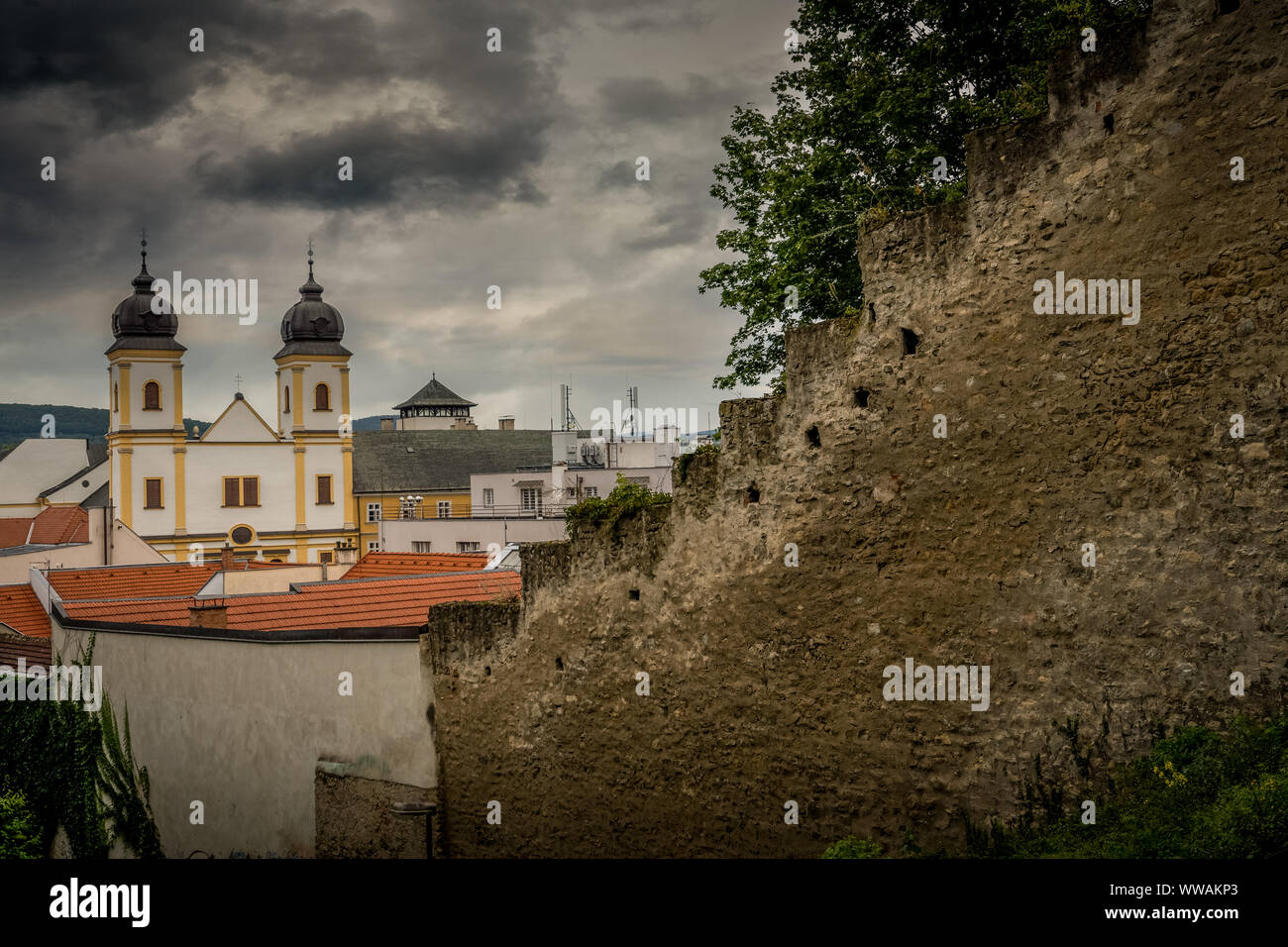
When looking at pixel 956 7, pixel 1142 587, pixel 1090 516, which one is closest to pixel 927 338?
pixel 1090 516

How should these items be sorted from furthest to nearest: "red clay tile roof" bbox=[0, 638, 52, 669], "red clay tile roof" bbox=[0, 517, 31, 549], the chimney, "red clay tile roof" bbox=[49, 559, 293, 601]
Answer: "red clay tile roof" bbox=[0, 517, 31, 549] < "red clay tile roof" bbox=[49, 559, 293, 601] < "red clay tile roof" bbox=[0, 638, 52, 669] < the chimney

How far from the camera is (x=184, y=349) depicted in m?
69.7

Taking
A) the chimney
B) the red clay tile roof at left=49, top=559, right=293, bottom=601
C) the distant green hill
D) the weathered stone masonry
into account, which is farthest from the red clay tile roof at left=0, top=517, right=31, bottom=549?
the distant green hill

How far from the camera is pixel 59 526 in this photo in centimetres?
6312

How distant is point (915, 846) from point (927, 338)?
14.5 ft

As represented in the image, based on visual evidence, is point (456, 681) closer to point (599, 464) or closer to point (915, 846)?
point (915, 846)

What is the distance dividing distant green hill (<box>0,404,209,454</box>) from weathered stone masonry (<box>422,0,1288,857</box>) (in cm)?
17003

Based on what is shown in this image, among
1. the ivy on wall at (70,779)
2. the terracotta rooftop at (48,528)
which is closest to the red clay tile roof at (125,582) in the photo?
the ivy on wall at (70,779)

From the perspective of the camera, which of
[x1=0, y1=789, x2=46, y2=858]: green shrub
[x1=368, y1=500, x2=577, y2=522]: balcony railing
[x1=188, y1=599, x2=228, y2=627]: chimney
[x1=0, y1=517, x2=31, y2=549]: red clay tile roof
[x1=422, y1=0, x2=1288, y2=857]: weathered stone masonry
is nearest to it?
[x1=422, y1=0, x2=1288, y2=857]: weathered stone masonry

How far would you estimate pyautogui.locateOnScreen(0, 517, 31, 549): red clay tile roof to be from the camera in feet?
218

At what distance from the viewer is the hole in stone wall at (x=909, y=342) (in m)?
9.85

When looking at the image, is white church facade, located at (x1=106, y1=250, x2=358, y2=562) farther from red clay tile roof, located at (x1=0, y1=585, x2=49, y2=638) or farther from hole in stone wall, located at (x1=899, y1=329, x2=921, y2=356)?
hole in stone wall, located at (x1=899, y1=329, x2=921, y2=356)

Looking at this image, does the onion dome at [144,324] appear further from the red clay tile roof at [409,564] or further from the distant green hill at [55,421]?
the distant green hill at [55,421]

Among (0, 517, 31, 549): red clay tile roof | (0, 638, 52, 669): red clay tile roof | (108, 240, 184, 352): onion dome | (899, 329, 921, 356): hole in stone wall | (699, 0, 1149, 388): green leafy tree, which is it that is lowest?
(0, 638, 52, 669): red clay tile roof
